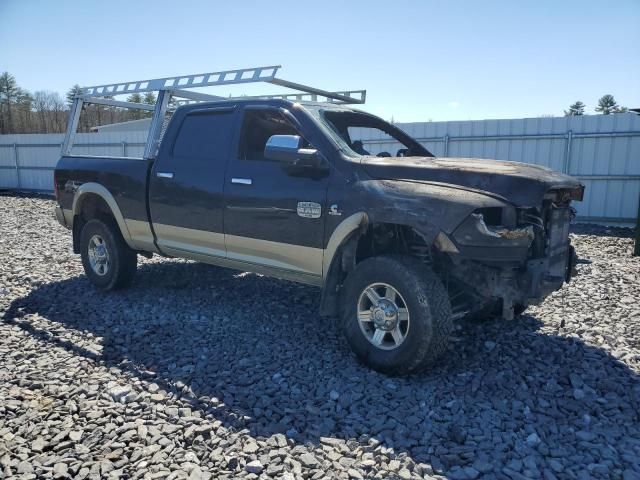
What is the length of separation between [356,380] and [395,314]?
1.83ft

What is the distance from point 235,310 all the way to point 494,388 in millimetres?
2741

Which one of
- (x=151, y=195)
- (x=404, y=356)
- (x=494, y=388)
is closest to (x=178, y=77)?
(x=151, y=195)

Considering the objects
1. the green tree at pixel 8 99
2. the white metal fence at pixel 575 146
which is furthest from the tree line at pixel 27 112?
the white metal fence at pixel 575 146

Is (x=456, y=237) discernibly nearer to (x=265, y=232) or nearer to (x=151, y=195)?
(x=265, y=232)

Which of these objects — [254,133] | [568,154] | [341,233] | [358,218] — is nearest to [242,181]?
[254,133]

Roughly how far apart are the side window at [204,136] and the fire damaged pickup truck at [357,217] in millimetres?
14

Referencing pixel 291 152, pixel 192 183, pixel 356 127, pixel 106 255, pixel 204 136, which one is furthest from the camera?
pixel 106 255

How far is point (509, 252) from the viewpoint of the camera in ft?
10.8

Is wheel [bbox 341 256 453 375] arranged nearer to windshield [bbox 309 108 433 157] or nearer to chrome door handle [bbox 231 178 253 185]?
windshield [bbox 309 108 433 157]

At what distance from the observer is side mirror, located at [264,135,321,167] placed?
3.80 metres

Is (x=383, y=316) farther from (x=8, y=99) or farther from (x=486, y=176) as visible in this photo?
(x=8, y=99)

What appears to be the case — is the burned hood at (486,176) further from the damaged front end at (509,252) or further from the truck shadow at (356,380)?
the truck shadow at (356,380)

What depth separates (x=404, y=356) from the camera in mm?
3459

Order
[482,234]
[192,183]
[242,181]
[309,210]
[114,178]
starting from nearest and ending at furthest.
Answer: [482,234]
[309,210]
[242,181]
[192,183]
[114,178]
